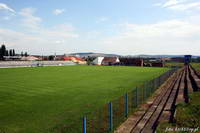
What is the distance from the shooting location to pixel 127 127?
10570 mm

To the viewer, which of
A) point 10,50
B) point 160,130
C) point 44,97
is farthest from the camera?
point 10,50

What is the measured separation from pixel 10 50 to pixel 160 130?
170 metres

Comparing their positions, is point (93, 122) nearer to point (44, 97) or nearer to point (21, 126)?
point (21, 126)

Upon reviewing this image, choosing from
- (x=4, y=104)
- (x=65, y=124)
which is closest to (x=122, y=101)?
(x=65, y=124)

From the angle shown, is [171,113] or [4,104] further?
[4,104]

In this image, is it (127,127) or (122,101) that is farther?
(122,101)

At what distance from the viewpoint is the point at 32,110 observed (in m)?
14.1

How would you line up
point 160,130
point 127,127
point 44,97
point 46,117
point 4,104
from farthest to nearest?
point 44,97 → point 4,104 → point 46,117 → point 127,127 → point 160,130

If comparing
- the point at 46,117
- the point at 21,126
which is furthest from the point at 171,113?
the point at 21,126

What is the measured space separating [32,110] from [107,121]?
6.32 m

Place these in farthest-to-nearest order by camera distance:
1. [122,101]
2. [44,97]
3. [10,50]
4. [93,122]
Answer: [10,50] < [44,97] < [122,101] < [93,122]

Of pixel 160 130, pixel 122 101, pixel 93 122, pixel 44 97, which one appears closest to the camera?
pixel 160 130

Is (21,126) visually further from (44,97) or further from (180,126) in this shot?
(180,126)

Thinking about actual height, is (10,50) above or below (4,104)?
above
